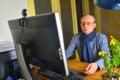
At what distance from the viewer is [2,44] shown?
1763 mm

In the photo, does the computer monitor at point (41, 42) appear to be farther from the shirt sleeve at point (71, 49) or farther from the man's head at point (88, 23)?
the man's head at point (88, 23)

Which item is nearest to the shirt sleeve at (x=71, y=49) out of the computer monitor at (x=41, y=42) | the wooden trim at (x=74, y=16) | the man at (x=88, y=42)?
the man at (x=88, y=42)

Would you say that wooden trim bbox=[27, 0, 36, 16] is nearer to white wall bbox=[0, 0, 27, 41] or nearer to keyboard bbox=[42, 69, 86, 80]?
white wall bbox=[0, 0, 27, 41]

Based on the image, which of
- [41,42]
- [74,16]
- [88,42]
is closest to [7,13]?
[88,42]

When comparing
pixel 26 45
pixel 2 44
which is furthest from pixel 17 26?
pixel 2 44

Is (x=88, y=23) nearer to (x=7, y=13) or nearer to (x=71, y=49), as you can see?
(x=71, y=49)

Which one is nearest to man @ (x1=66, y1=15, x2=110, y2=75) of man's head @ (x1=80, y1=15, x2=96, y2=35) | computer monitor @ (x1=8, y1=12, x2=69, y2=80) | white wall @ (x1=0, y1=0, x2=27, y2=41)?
man's head @ (x1=80, y1=15, x2=96, y2=35)

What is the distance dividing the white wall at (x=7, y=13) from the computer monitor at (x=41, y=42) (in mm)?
807

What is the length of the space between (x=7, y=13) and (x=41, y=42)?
1206 millimetres

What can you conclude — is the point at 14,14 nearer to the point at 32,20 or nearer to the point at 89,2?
the point at 32,20

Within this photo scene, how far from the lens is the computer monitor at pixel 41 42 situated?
0.92 metres

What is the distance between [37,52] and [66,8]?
233cm

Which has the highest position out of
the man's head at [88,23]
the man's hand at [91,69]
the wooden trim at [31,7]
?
the wooden trim at [31,7]

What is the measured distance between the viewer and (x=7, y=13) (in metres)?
2.12
